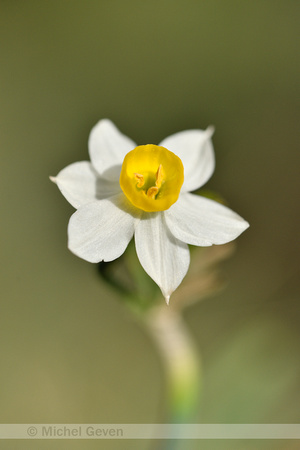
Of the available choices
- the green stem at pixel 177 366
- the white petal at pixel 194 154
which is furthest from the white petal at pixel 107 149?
the green stem at pixel 177 366

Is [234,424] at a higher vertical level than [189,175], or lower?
lower

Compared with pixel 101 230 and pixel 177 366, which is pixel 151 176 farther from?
pixel 177 366

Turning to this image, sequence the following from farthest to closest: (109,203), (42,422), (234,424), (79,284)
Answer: (79,284)
(42,422)
(234,424)
(109,203)

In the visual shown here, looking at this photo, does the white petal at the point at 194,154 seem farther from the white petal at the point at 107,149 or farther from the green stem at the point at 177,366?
the green stem at the point at 177,366

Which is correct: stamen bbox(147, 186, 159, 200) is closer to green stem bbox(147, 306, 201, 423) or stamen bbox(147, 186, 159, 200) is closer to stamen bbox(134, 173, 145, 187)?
stamen bbox(134, 173, 145, 187)

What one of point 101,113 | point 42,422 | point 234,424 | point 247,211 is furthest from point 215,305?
point 101,113

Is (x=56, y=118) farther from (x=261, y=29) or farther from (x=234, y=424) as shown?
(x=234, y=424)
